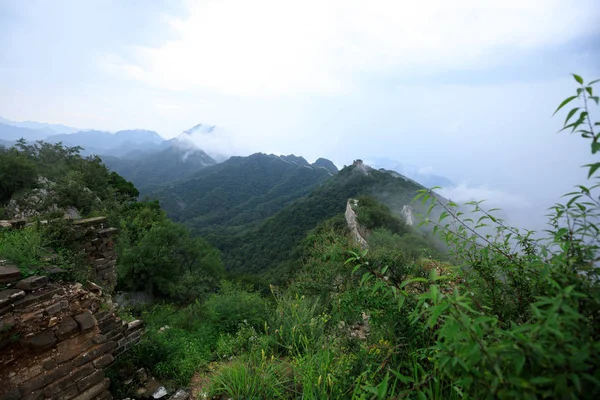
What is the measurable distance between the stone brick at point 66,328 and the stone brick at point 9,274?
0.82 metres

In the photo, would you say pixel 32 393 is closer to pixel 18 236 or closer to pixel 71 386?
pixel 71 386

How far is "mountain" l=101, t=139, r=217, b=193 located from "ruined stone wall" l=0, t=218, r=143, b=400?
273ft

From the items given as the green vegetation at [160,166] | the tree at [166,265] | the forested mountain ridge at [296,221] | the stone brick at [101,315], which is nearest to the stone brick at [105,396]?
the stone brick at [101,315]

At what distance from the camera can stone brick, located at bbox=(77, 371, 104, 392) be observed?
354 centimetres

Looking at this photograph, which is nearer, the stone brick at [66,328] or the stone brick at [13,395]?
the stone brick at [13,395]

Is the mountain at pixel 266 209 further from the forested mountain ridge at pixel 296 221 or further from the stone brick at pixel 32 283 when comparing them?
the stone brick at pixel 32 283

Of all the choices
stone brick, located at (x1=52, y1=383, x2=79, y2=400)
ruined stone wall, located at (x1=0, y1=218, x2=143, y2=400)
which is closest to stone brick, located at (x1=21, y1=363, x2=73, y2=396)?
ruined stone wall, located at (x1=0, y1=218, x2=143, y2=400)

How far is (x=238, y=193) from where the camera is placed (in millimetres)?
83875

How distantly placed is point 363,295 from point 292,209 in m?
45.8

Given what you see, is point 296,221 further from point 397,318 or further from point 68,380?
point 397,318

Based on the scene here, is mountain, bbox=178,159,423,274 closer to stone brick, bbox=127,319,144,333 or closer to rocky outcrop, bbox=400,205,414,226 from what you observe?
rocky outcrop, bbox=400,205,414,226

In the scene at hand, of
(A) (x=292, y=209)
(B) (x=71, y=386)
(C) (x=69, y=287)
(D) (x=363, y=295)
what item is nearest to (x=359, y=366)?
(D) (x=363, y=295)

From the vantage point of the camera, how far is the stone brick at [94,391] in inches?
139

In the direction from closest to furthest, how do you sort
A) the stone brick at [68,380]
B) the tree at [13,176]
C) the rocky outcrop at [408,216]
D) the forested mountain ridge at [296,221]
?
the stone brick at [68,380] < the tree at [13,176] < the rocky outcrop at [408,216] < the forested mountain ridge at [296,221]
